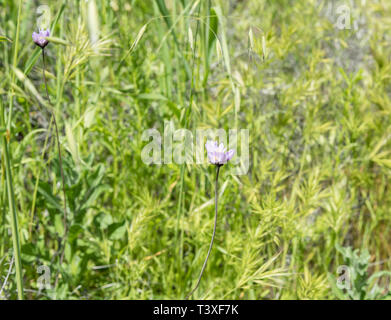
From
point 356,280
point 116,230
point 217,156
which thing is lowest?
point 356,280

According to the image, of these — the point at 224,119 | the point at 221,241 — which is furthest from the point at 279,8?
the point at 221,241

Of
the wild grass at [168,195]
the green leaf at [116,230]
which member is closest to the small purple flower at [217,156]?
the wild grass at [168,195]

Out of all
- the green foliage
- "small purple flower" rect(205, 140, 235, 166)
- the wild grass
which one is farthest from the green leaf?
the green foliage

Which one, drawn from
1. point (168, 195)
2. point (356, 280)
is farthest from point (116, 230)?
point (356, 280)

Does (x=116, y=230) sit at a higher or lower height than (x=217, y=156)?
lower

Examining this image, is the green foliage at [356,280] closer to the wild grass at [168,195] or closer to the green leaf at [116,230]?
the wild grass at [168,195]

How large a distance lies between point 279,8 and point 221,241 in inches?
48.3

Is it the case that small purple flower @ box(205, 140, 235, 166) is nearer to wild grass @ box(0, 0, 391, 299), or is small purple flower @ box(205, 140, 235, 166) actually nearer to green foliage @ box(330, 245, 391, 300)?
wild grass @ box(0, 0, 391, 299)

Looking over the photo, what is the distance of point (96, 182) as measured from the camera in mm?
986

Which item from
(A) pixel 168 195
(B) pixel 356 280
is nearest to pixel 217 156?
(A) pixel 168 195

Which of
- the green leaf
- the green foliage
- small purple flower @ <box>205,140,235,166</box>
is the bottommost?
the green foliage

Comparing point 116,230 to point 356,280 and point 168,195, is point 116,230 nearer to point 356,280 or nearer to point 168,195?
point 168,195

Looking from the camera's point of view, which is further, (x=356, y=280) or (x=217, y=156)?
(x=356, y=280)

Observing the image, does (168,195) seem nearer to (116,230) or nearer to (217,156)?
(116,230)
